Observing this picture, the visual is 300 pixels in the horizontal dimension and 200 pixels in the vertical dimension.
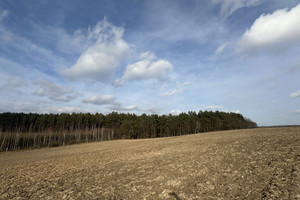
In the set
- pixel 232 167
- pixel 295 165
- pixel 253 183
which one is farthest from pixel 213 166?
pixel 295 165

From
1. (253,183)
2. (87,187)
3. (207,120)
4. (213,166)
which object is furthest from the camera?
(207,120)

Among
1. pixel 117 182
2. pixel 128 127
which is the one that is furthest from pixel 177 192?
pixel 128 127

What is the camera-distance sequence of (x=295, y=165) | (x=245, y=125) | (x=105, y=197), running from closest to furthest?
(x=105, y=197), (x=295, y=165), (x=245, y=125)

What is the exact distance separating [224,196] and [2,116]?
115m

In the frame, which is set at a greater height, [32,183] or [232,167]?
[232,167]

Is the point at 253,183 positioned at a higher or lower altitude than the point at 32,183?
higher

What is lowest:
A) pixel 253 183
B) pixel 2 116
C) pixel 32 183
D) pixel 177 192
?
pixel 32 183

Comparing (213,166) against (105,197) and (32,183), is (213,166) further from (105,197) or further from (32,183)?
(32,183)

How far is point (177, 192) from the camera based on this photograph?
7520mm

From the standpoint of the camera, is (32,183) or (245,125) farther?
(245,125)

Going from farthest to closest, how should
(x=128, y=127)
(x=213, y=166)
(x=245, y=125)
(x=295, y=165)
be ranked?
(x=245, y=125) → (x=128, y=127) → (x=213, y=166) → (x=295, y=165)

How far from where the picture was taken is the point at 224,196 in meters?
6.57

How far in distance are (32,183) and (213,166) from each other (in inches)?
496

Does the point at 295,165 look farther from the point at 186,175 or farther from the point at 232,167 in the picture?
the point at 186,175
